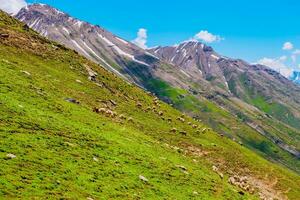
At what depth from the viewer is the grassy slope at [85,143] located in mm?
37219

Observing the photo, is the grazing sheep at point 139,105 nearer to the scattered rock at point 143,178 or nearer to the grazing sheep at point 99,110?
the grazing sheep at point 99,110

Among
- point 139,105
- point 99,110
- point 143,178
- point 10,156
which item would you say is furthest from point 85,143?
point 139,105

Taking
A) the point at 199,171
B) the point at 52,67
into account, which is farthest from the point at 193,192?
the point at 52,67

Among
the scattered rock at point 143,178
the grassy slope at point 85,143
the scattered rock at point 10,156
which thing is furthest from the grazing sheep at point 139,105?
the scattered rock at point 10,156

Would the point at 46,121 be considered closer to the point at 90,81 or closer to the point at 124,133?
the point at 124,133

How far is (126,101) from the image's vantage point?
272ft

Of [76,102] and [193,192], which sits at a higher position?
[76,102]

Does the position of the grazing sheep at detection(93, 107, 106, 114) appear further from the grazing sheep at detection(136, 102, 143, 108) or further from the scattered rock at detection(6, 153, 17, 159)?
the scattered rock at detection(6, 153, 17, 159)

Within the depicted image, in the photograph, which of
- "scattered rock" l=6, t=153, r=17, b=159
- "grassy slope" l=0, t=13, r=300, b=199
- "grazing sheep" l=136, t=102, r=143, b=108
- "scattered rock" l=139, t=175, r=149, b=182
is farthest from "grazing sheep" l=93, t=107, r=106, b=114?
"scattered rock" l=6, t=153, r=17, b=159

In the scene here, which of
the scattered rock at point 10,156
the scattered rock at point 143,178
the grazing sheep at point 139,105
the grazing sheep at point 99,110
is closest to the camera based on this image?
the scattered rock at point 10,156

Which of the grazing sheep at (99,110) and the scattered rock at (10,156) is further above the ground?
the grazing sheep at (99,110)

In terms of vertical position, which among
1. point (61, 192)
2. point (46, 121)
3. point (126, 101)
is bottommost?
point (61, 192)

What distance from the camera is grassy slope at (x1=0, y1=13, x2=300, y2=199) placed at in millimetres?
37219

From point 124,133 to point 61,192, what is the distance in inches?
1066
